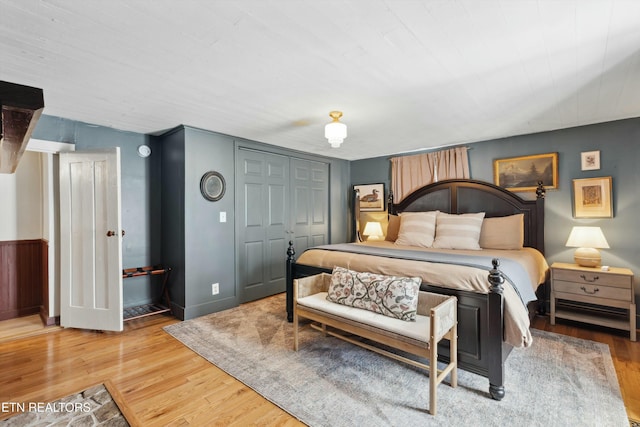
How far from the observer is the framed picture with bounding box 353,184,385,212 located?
17.2ft

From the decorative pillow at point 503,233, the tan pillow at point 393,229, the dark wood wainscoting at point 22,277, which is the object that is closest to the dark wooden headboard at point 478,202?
the decorative pillow at point 503,233

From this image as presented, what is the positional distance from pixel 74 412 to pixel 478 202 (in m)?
4.54

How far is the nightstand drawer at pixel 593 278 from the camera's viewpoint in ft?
9.37

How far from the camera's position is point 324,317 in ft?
8.05

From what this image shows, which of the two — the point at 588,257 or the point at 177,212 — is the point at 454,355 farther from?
the point at 177,212

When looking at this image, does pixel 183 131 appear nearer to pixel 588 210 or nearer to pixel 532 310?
pixel 532 310

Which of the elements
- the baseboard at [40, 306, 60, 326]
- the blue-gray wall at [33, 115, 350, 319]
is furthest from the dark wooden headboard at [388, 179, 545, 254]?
the baseboard at [40, 306, 60, 326]

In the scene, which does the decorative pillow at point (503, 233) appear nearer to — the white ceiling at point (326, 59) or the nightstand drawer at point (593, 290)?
the nightstand drawer at point (593, 290)

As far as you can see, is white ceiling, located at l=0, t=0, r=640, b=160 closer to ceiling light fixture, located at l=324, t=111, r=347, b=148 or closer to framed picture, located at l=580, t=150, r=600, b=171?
ceiling light fixture, located at l=324, t=111, r=347, b=148

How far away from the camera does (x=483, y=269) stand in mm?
2176

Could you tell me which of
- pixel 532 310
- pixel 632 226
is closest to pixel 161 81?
pixel 532 310

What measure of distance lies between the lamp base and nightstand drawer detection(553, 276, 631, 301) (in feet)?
0.79

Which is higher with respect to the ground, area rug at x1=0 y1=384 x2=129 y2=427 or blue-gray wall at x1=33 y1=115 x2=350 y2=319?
blue-gray wall at x1=33 y1=115 x2=350 y2=319

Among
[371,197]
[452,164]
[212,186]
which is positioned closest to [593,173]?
[452,164]
